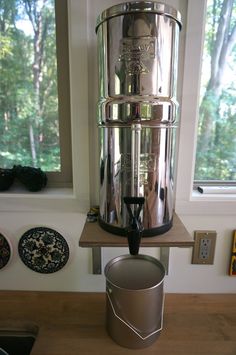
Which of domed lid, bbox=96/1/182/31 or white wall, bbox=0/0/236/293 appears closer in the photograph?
domed lid, bbox=96/1/182/31

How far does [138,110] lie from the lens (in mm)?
599

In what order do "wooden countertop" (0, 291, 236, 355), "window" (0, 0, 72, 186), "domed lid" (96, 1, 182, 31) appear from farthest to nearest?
1. "window" (0, 0, 72, 186)
2. "wooden countertop" (0, 291, 236, 355)
3. "domed lid" (96, 1, 182, 31)

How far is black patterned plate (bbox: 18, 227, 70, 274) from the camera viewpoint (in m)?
0.93

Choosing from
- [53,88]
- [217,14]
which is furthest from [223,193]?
[53,88]

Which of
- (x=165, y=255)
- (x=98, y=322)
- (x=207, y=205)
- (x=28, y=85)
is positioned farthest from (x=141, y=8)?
(x=98, y=322)

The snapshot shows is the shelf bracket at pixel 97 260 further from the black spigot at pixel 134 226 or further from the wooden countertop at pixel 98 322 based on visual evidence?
the black spigot at pixel 134 226

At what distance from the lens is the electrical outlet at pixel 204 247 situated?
91 cm

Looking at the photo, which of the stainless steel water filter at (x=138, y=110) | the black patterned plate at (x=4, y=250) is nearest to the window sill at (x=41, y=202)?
the black patterned plate at (x=4, y=250)

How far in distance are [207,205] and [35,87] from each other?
0.75 m

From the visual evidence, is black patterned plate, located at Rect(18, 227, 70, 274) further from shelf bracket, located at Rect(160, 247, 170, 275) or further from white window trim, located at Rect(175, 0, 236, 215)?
white window trim, located at Rect(175, 0, 236, 215)

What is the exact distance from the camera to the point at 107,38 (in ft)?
2.00

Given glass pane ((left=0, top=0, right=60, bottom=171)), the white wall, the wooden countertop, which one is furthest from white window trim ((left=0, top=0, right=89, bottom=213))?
the wooden countertop

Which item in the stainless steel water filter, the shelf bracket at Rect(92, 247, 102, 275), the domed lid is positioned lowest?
the shelf bracket at Rect(92, 247, 102, 275)

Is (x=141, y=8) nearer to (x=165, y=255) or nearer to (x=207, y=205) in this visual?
(x=207, y=205)
